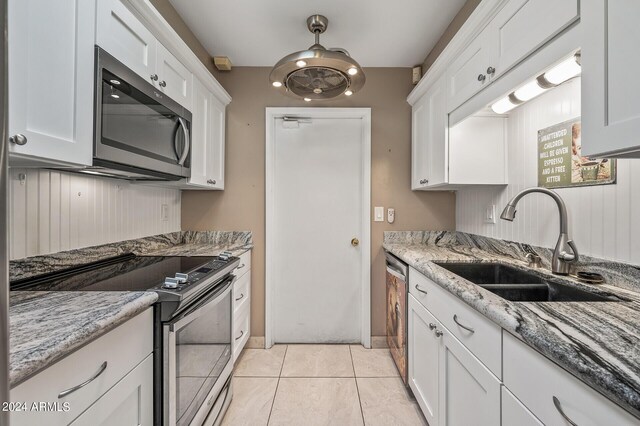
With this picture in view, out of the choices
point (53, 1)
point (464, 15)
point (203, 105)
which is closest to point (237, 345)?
point (203, 105)

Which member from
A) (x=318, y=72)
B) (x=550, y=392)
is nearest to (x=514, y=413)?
(x=550, y=392)

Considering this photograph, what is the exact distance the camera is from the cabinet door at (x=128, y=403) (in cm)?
78

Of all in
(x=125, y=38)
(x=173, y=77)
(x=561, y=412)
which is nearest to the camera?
(x=561, y=412)

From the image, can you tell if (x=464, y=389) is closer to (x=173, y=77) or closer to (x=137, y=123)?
(x=137, y=123)

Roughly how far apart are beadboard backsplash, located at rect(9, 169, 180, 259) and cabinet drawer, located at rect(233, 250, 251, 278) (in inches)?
27.4

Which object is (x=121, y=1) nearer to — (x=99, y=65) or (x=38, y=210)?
(x=99, y=65)

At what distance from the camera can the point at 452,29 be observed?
2.00 metres

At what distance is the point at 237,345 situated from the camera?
2.15 meters

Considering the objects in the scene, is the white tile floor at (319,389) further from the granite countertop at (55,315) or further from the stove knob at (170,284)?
the granite countertop at (55,315)

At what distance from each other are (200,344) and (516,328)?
1287 millimetres

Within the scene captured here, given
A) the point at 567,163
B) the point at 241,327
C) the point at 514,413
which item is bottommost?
the point at 241,327

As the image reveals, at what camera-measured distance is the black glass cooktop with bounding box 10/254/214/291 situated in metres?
1.08

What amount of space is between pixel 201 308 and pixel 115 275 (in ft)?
1.38

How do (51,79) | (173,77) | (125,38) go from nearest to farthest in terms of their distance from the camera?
(51,79)
(125,38)
(173,77)
